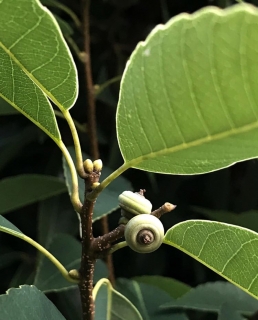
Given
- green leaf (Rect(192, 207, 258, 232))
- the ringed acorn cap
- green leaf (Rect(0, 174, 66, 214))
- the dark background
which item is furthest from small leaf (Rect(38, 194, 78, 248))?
the ringed acorn cap

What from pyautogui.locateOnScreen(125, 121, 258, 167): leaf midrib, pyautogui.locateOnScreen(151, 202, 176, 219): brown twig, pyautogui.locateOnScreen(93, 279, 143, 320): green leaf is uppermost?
pyautogui.locateOnScreen(125, 121, 258, 167): leaf midrib

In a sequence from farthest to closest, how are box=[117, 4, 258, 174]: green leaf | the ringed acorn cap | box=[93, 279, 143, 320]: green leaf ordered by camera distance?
box=[93, 279, 143, 320]: green leaf
the ringed acorn cap
box=[117, 4, 258, 174]: green leaf

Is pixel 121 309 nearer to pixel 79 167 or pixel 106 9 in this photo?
pixel 79 167

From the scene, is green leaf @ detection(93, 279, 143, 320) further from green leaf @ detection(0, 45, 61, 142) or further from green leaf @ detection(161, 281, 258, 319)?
green leaf @ detection(0, 45, 61, 142)

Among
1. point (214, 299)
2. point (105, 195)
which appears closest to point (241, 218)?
point (214, 299)

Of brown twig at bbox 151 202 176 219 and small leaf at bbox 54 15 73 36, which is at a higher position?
small leaf at bbox 54 15 73 36

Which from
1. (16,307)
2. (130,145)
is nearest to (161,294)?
(16,307)

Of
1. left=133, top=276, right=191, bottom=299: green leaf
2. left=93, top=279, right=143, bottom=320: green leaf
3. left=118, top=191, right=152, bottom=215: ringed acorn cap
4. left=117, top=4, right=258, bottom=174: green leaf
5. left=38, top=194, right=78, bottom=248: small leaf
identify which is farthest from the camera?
left=38, top=194, right=78, bottom=248: small leaf
